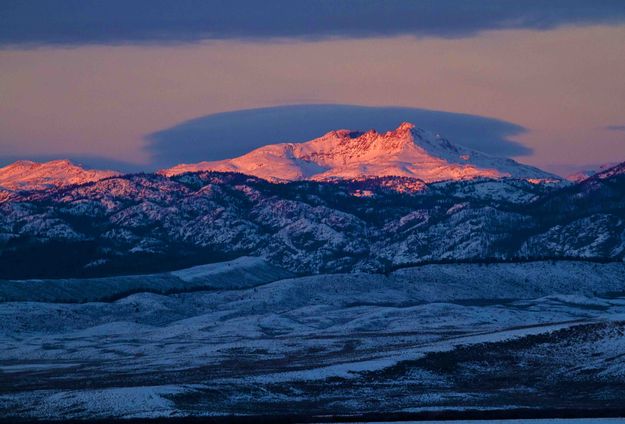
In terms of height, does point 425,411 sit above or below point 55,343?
above

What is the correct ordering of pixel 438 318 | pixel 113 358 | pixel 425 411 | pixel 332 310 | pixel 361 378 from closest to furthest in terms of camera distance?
pixel 425 411 < pixel 361 378 < pixel 113 358 < pixel 438 318 < pixel 332 310

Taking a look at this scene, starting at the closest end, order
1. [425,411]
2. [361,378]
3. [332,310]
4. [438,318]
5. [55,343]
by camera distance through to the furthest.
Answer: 1. [425,411]
2. [361,378]
3. [55,343]
4. [438,318]
5. [332,310]

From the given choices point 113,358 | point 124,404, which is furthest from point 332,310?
point 124,404

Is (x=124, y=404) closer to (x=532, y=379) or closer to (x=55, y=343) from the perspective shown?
(x=532, y=379)

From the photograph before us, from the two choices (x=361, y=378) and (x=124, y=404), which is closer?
(x=124, y=404)

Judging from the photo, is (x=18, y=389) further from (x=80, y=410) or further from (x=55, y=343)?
(x=55, y=343)

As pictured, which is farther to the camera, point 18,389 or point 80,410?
point 18,389

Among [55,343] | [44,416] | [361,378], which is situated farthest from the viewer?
[55,343]

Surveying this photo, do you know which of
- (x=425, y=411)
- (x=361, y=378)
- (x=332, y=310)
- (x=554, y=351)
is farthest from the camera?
(x=332, y=310)

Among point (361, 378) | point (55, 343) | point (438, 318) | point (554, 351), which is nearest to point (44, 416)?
point (361, 378)
